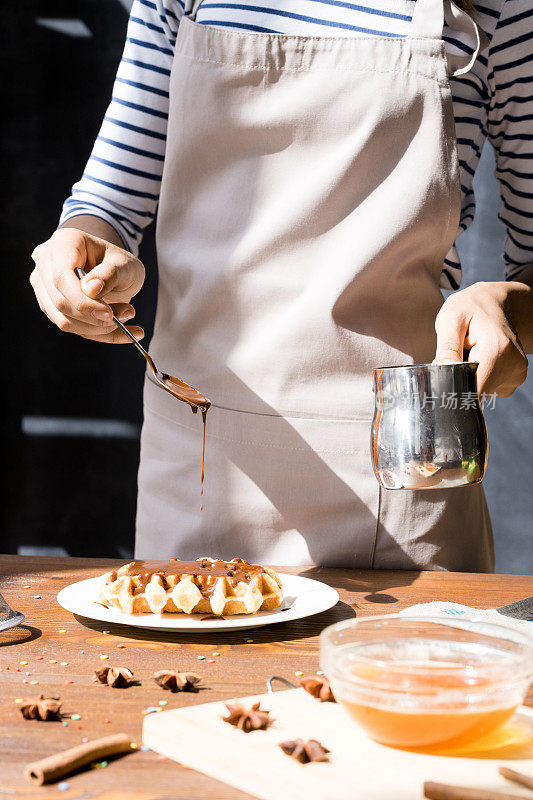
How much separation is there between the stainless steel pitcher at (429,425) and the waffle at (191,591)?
0.59 feet

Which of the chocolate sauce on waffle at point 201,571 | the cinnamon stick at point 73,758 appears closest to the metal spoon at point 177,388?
the chocolate sauce on waffle at point 201,571


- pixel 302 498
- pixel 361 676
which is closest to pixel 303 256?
pixel 302 498

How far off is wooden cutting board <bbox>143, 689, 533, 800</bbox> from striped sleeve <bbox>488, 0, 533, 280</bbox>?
92cm

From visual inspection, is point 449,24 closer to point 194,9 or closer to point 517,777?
point 194,9

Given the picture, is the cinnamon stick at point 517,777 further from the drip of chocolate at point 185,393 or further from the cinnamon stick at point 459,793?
the drip of chocolate at point 185,393

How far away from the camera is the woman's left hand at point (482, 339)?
1060 millimetres

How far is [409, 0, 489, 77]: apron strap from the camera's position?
1218 mm

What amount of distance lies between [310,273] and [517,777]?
2.63ft

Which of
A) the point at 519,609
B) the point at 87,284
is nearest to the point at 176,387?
the point at 87,284

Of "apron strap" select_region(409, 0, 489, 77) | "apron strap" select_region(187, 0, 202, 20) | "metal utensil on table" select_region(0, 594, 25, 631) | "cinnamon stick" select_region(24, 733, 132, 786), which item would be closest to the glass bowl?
"cinnamon stick" select_region(24, 733, 132, 786)

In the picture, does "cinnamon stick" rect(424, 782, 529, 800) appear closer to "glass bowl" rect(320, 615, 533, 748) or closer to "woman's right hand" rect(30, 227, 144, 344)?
"glass bowl" rect(320, 615, 533, 748)

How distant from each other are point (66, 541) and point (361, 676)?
234 centimetres

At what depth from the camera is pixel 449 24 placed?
1247 millimetres

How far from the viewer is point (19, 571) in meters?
1.14
